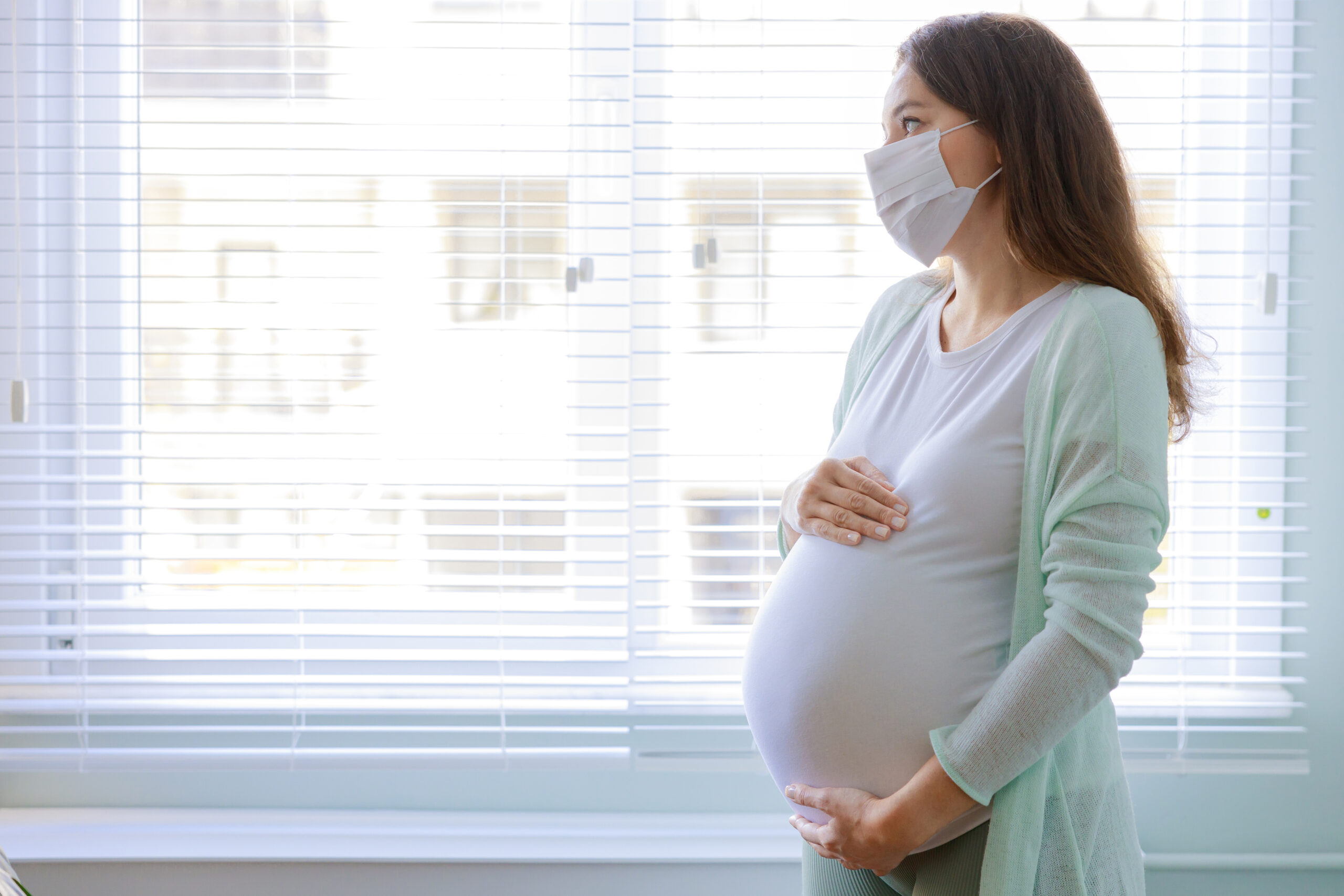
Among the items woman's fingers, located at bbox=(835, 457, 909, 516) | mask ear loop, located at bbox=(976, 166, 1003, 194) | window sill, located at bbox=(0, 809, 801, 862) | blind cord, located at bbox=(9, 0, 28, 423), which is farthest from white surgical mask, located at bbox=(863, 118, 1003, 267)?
blind cord, located at bbox=(9, 0, 28, 423)

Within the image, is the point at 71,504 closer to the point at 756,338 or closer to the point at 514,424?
the point at 514,424

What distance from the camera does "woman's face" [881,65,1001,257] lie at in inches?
36.5

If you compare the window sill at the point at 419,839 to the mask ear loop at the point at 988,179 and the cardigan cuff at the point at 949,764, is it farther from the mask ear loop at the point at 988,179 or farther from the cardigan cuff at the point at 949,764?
the mask ear loop at the point at 988,179

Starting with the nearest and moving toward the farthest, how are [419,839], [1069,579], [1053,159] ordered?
[1069,579], [1053,159], [419,839]

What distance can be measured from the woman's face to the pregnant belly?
1.13 ft

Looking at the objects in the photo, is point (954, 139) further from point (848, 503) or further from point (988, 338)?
point (848, 503)

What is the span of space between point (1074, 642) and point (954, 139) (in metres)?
0.49

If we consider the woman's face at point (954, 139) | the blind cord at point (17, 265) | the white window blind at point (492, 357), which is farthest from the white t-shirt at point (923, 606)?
the blind cord at point (17, 265)

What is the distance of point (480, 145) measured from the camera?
4.85 ft

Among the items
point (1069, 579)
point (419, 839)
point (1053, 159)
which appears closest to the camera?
point (1069, 579)

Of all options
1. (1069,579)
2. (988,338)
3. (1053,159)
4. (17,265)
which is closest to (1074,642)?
(1069,579)

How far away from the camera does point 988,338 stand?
3.04 feet

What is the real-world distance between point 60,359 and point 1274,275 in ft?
6.18

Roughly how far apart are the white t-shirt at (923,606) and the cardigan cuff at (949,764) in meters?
0.02
